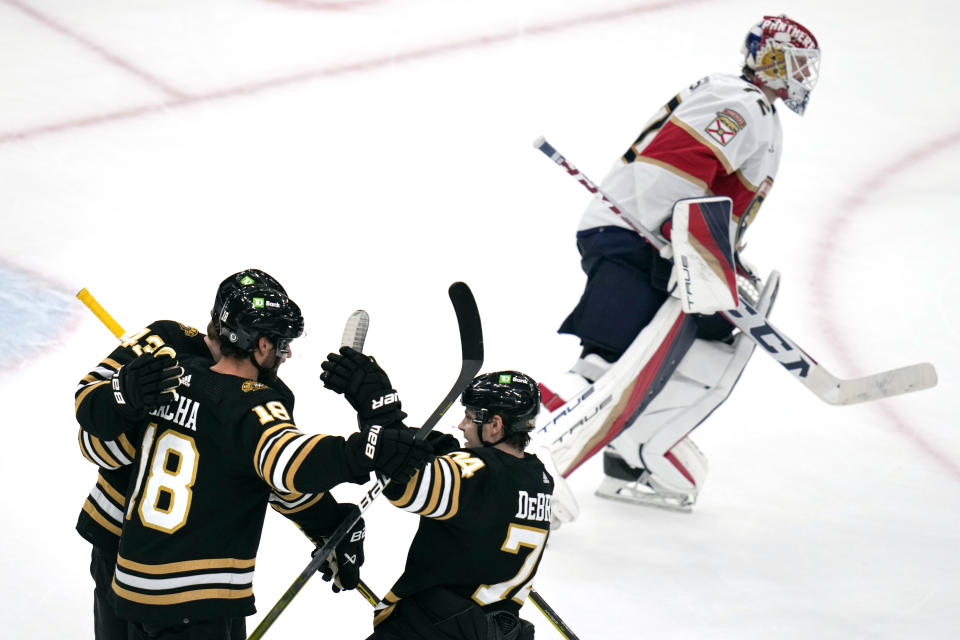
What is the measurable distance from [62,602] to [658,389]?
172 cm

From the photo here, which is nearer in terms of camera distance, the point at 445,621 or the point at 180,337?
the point at 445,621

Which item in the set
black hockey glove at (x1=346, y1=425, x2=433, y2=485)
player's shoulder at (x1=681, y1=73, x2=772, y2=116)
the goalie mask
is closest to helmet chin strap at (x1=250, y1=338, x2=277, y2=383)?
black hockey glove at (x1=346, y1=425, x2=433, y2=485)

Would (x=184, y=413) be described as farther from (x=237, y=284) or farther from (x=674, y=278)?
(x=674, y=278)

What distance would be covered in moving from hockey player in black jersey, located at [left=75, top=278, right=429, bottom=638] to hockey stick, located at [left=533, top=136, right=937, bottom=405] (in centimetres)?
153

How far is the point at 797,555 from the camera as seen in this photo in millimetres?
3820

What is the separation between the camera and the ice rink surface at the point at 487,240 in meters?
3.55

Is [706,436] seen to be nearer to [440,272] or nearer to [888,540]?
[888,540]

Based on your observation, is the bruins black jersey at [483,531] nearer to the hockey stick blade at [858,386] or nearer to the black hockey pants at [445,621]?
the black hockey pants at [445,621]

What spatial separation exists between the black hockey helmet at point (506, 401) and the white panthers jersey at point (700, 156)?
50.9 inches

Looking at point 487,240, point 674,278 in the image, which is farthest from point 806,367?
point 487,240

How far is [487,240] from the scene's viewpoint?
17.2 ft

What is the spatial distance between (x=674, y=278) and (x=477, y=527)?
1490mm

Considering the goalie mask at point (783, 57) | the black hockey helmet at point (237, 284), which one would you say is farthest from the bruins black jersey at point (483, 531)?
the goalie mask at point (783, 57)

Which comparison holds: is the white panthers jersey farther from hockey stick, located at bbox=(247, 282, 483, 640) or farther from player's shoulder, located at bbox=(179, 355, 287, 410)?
player's shoulder, located at bbox=(179, 355, 287, 410)
